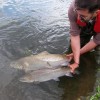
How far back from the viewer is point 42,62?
14.7 feet

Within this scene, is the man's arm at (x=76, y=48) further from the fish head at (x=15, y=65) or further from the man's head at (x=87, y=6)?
the man's head at (x=87, y=6)

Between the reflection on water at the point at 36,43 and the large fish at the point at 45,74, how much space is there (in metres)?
0.17

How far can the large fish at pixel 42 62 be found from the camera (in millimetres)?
4453

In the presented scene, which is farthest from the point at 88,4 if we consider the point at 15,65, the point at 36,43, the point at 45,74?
the point at 36,43

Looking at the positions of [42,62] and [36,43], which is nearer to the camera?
[42,62]

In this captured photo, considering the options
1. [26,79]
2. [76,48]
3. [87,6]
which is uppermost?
[87,6]

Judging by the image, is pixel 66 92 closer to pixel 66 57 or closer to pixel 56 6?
pixel 66 57

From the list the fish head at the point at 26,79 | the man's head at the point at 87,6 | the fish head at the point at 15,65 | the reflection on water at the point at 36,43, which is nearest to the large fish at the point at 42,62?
the fish head at the point at 15,65

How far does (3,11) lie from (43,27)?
1.33 meters

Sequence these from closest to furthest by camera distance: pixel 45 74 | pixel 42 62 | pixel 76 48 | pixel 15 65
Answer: pixel 45 74, pixel 76 48, pixel 42 62, pixel 15 65

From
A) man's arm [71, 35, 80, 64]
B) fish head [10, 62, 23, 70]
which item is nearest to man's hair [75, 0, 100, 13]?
man's arm [71, 35, 80, 64]

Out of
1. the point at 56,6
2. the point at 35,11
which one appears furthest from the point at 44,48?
the point at 56,6

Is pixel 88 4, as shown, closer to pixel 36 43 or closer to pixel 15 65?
pixel 15 65

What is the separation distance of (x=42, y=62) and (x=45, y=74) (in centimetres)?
41
